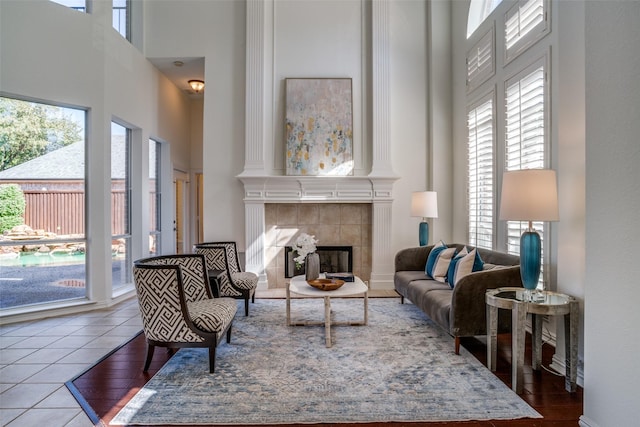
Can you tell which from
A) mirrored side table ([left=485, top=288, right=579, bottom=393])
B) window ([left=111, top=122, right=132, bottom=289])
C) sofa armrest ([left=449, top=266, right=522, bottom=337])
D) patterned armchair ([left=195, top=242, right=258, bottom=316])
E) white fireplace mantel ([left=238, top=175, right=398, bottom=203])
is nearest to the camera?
mirrored side table ([left=485, top=288, right=579, bottom=393])

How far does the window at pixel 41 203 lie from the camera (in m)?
3.91

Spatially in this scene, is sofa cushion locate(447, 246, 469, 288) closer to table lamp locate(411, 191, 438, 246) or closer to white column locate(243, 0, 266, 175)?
table lamp locate(411, 191, 438, 246)

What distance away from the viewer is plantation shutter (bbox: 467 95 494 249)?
4.38 meters

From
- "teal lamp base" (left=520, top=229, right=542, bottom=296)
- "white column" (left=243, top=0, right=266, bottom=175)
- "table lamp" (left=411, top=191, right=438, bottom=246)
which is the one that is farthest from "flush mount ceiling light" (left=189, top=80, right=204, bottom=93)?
"teal lamp base" (left=520, top=229, right=542, bottom=296)

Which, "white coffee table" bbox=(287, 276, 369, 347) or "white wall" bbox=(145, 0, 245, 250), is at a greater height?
"white wall" bbox=(145, 0, 245, 250)

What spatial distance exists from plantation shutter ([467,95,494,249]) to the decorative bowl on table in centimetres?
198

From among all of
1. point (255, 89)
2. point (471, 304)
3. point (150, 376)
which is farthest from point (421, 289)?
point (255, 89)

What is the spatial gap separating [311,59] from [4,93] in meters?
3.87

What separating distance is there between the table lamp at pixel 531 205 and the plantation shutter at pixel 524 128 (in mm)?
782

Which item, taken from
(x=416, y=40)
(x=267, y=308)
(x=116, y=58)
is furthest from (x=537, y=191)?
(x=116, y=58)

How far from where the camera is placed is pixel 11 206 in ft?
12.9

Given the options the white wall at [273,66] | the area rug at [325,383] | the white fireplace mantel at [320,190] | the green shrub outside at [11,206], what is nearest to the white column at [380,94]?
the white wall at [273,66]

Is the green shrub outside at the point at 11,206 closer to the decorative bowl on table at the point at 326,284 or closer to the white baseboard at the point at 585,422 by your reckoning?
the decorative bowl on table at the point at 326,284

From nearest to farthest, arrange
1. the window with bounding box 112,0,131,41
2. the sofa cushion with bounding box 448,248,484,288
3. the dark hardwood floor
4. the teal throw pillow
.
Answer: the dark hardwood floor, the sofa cushion with bounding box 448,248,484,288, the teal throw pillow, the window with bounding box 112,0,131,41
